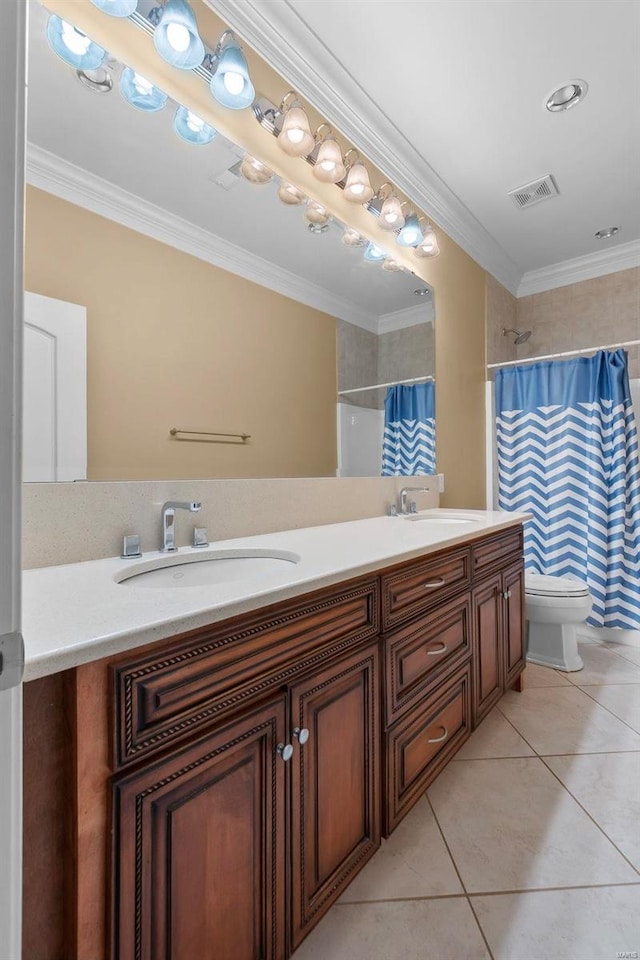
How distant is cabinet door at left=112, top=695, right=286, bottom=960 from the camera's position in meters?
0.60

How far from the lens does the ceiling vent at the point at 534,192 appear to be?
2.25m

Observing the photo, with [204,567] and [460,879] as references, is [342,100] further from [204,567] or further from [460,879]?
[460,879]

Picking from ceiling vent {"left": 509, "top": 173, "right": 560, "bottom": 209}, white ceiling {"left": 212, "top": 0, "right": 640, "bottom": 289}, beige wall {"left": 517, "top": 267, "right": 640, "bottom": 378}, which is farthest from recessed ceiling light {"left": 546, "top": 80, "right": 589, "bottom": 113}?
beige wall {"left": 517, "top": 267, "right": 640, "bottom": 378}

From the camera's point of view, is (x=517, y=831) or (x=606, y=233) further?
(x=606, y=233)

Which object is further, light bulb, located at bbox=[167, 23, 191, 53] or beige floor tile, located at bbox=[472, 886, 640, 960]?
light bulb, located at bbox=[167, 23, 191, 53]

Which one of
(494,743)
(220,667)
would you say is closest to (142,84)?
(220,667)

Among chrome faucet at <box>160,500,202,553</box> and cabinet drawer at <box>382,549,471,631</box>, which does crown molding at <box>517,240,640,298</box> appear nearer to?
cabinet drawer at <box>382,549,471,631</box>

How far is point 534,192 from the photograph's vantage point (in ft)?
7.62

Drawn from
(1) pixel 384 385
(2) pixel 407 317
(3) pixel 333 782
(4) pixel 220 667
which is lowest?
(3) pixel 333 782

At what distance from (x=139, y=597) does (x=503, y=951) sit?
1.13 meters

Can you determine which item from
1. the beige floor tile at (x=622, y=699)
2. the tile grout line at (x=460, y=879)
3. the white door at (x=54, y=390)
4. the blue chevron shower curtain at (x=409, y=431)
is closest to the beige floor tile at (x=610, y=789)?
the beige floor tile at (x=622, y=699)

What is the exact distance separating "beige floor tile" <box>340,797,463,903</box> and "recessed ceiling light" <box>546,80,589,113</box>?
2732 mm

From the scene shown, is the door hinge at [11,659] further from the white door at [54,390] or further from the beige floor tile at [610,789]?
the beige floor tile at [610,789]

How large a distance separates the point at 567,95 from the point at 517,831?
106 inches
